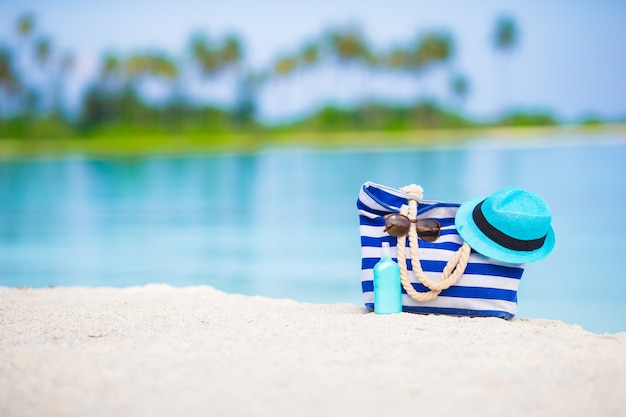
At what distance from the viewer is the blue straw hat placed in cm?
436

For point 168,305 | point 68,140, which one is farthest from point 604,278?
point 68,140

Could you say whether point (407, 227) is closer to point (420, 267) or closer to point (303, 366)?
point (420, 267)

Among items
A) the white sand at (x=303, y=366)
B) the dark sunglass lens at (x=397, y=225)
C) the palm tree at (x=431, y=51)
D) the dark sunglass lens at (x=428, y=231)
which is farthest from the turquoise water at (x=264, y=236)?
the palm tree at (x=431, y=51)

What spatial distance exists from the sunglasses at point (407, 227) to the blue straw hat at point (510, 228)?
14 centimetres

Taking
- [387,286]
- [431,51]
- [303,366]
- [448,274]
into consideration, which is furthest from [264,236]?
[431,51]

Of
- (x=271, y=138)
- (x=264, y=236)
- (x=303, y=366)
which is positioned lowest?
(x=303, y=366)

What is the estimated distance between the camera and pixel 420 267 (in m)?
4.45

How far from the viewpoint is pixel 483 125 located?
246 ft

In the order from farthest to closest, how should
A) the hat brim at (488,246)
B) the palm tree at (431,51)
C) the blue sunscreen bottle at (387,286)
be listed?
the palm tree at (431,51) < the blue sunscreen bottle at (387,286) < the hat brim at (488,246)

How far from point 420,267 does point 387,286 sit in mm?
201

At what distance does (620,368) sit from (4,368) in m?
2.44

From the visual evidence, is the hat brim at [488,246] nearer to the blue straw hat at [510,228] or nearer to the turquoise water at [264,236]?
the blue straw hat at [510,228]

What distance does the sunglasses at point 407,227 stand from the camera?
4.50 meters

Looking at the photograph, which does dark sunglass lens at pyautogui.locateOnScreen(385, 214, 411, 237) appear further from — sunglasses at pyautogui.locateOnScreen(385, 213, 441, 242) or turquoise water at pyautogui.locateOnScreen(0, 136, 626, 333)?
turquoise water at pyautogui.locateOnScreen(0, 136, 626, 333)
